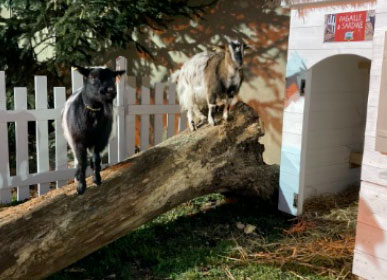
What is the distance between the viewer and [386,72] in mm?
2973

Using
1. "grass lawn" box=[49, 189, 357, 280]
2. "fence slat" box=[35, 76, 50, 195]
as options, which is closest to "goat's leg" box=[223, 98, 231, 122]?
"grass lawn" box=[49, 189, 357, 280]

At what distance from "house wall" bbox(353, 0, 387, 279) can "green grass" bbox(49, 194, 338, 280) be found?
0.47 metres

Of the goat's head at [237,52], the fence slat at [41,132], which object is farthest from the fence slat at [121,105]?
the goat's head at [237,52]

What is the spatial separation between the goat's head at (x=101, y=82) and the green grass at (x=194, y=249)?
1606 mm

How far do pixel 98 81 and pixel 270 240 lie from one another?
92.2 inches

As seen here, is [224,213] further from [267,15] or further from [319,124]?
[267,15]

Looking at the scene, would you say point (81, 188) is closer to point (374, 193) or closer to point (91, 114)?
point (91, 114)

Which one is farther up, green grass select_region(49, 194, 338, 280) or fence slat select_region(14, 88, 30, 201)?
fence slat select_region(14, 88, 30, 201)

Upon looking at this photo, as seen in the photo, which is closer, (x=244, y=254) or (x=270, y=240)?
(x=244, y=254)

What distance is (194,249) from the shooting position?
12.6ft

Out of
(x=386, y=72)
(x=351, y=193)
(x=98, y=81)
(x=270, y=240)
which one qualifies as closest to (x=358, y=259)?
(x=270, y=240)

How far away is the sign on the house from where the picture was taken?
137 inches

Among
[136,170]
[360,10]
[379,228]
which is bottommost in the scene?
[379,228]

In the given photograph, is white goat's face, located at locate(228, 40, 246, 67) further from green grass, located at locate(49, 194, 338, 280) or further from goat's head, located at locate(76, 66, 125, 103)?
green grass, located at locate(49, 194, 338, 280)
